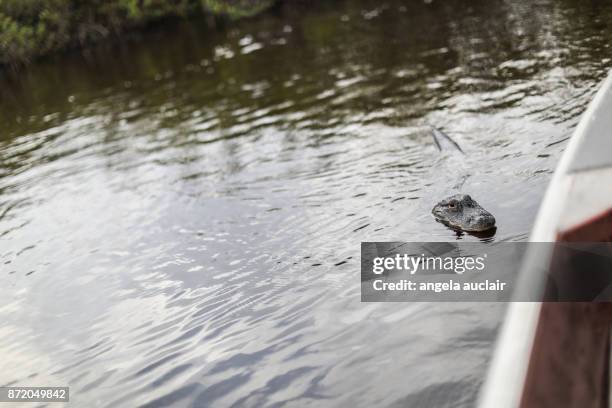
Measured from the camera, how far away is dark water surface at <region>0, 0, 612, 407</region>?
597cm

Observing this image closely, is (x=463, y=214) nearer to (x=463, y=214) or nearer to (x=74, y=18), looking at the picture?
Answer: (x=463, y=214)

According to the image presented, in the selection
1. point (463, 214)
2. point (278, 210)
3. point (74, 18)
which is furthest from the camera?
point (74, 18)

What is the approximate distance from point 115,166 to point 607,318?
13.0 metres

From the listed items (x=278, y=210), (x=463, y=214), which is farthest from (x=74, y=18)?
(x=463, y=214)

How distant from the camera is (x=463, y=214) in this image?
7.81m

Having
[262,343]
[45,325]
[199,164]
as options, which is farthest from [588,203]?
[199,164]

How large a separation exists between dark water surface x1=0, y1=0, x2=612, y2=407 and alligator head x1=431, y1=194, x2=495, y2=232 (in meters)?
0.20

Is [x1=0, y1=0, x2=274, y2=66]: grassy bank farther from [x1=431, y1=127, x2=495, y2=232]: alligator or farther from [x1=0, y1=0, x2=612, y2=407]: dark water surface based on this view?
[x1=431, y1=127, x2=495, y2=232]: alligator

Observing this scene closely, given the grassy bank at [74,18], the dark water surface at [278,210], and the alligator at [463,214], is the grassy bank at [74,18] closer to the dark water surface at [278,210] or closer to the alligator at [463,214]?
the dark water surface at [278,210]

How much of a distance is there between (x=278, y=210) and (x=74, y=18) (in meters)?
43.8

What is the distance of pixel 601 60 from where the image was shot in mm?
13508

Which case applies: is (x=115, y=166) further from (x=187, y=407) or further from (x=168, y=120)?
(x=187, y=407)

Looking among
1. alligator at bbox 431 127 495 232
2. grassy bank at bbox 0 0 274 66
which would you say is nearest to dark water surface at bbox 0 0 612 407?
alligator at bbox 431 127 495 232

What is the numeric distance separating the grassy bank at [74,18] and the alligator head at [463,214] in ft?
127
